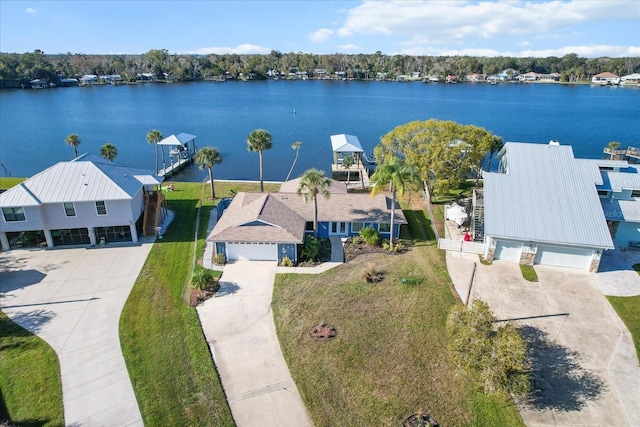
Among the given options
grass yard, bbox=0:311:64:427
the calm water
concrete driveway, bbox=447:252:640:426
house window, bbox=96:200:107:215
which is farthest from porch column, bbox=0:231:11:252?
concrete driveway, bbox=447:252:640:426

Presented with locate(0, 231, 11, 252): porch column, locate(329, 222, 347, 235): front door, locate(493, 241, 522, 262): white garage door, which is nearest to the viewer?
locate(493, 241, 522, 262): white garage door

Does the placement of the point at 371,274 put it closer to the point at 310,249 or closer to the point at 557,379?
the point at 310,249

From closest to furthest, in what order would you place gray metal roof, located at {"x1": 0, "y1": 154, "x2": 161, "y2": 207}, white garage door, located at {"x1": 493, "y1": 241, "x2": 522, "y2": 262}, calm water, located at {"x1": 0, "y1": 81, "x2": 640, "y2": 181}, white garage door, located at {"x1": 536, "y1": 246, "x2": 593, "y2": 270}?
white garage door, located at {"x1": 536, "y1": 246, "x2": 593, "y2": 270}, white garage door, located at {"x1": 493, "y1": 241, "x2": 522, "y2": 262}, gray metal roof, located at {"x1": 0, "y1": 154, "x2": 161, "y2": 207}, calm water, located at {"x1": 0, "y1": 81, "x2": 640, "y2": 181}

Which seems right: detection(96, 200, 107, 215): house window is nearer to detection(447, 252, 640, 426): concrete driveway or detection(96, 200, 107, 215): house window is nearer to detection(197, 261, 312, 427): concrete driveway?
detection(197, 261, 312, 427): concrete driveway

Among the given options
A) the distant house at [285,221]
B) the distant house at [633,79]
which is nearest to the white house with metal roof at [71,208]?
the distant house at [285,221]

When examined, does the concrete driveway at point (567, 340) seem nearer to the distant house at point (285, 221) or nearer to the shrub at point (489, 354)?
the shrub at point (489, 354)

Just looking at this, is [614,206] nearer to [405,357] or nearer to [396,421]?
[405,357]

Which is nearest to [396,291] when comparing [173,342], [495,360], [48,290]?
[495,360]
